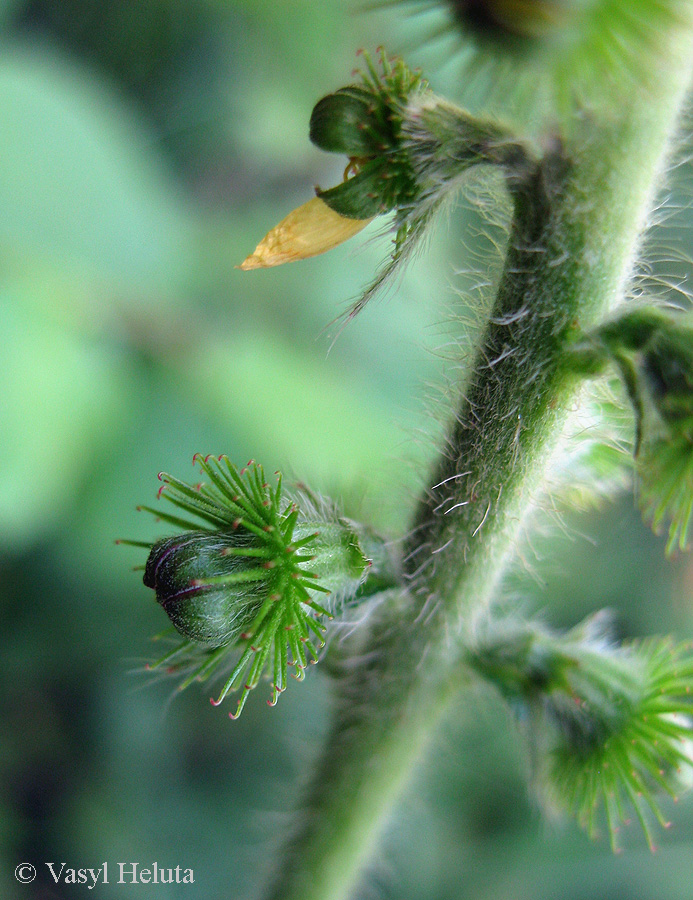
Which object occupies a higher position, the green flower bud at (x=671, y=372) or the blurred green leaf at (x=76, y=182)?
the blurred green leaf at (x=76, y=182)

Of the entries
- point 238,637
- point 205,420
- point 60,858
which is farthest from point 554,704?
point 60,858

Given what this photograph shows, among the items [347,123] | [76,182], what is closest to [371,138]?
[347,123]

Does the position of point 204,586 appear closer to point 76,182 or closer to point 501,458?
point 501,458

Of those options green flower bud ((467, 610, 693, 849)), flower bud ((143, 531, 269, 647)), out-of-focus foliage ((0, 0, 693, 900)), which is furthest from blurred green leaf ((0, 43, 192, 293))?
green flower bud ((467, 610, 693, 849))

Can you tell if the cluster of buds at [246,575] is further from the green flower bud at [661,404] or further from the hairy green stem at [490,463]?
the green flower bud at [661,404]

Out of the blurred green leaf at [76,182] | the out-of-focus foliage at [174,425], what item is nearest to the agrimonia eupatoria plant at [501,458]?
the out-of-focus foliage at [174,425]

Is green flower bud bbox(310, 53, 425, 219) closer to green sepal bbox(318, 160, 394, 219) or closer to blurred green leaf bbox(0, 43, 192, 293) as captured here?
green sepal bbox(318, 160, 394, 219)
